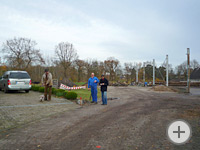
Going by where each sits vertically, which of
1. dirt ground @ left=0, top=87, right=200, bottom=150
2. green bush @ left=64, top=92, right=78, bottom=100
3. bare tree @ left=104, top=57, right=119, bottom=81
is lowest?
dirt ground @ left=0, top=87, right=200, bottom=150

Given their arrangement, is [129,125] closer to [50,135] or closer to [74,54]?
[50,135]

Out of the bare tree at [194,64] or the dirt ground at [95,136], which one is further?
the bare tree at [194,64]

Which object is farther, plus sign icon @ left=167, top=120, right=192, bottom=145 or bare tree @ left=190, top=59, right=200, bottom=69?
bare tree @ left=190, top=59, right=200, bottom=69

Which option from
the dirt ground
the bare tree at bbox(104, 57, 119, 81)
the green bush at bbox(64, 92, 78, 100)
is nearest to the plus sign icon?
the dirt ground

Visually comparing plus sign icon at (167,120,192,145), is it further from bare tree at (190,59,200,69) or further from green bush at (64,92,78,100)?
bare tree at (190,59,200,69)

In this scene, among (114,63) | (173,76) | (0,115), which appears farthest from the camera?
(173,76)

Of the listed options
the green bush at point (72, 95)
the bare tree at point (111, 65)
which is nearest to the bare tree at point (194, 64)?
the bare tree at point (111, 65)

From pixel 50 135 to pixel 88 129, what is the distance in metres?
1.10

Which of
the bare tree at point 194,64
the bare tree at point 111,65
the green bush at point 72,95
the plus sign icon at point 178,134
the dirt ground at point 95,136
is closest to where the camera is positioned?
the dirt ground at point 95,136

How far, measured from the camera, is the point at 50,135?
4449mm

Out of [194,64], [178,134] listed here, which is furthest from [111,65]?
[178,134]

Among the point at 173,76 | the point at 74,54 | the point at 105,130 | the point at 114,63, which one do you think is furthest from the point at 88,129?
the point at 173,76

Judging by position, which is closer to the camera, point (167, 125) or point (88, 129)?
point (88, 129)

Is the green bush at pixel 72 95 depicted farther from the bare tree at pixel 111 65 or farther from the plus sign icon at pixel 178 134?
the bare tree at pixel 111 65
